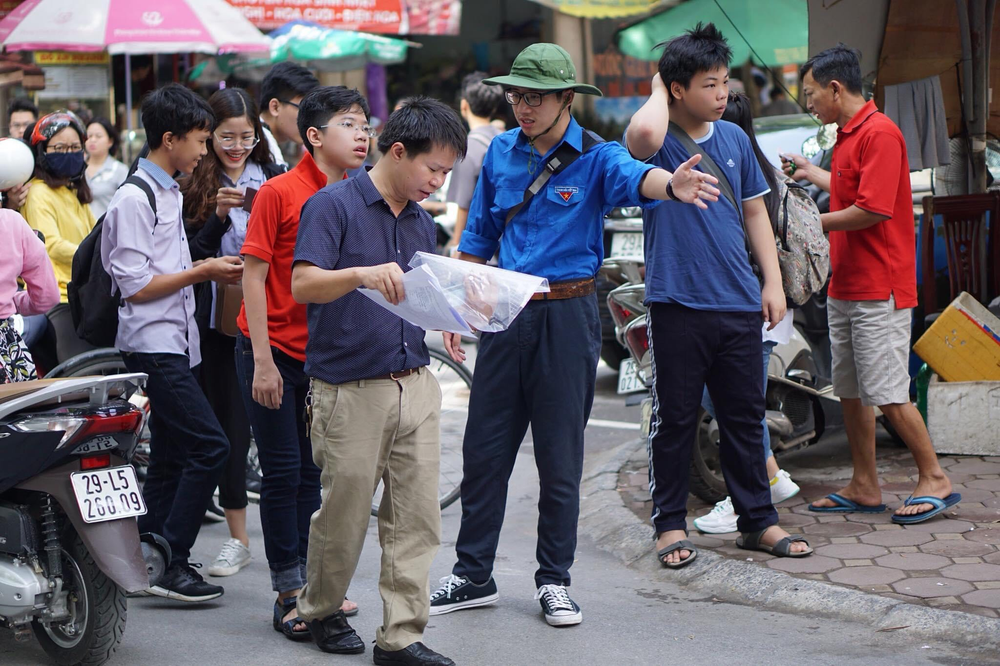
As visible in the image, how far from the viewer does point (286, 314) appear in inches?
161

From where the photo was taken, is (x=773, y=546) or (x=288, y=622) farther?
(x=773, y=546)

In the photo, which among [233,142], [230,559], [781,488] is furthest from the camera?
[781,488]

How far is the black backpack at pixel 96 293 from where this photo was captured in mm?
4383

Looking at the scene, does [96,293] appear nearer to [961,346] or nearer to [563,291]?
[563,291]

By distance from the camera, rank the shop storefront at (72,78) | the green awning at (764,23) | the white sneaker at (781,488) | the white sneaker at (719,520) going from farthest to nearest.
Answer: the shop storefront at (72,78), the green awning at (764,23), the white sneaker at (781,488), the white sneaker at (719,520)

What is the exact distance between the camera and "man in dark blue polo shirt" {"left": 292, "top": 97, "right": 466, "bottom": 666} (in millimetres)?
3561

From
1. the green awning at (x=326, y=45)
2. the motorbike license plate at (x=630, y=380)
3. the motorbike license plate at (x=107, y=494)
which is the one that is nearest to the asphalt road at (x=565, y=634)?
the motorbike license plate at (x=107, y=494)

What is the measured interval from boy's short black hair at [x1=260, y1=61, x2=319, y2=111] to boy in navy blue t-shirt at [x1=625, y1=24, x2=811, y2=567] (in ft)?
4.83

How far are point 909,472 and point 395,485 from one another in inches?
124

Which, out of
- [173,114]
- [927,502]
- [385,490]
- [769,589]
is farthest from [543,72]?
[927,502]

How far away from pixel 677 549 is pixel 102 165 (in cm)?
522

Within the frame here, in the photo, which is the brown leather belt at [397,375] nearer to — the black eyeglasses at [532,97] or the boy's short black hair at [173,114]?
the black eyeglasses at [532,97]

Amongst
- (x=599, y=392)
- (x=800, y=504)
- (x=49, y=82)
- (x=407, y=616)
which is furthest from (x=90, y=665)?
(x=49, y=82)

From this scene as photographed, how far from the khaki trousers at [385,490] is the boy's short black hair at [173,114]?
122cm
